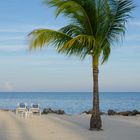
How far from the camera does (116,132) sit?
50.1 ft

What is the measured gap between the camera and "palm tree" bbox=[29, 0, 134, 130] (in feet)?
52.2

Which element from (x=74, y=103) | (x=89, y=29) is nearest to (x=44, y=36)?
(x=89, y=29)

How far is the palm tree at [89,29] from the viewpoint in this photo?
15.9 meters

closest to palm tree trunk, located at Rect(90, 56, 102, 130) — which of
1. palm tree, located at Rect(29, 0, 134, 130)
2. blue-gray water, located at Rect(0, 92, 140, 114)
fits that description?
palm tree, located at Rect(29, 0, 134, 130)

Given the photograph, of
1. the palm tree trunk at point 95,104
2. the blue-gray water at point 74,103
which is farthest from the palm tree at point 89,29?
the blue-gray water at point 74,103

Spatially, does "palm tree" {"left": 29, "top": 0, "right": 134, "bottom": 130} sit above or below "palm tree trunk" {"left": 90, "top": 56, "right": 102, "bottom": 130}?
above

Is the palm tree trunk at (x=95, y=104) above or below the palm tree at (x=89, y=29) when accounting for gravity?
below

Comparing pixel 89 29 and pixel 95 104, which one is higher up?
pixel 89 29

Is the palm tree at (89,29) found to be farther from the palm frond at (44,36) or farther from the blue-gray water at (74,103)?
the blue-gray water at (74,103)

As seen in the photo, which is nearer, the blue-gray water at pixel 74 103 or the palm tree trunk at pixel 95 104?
the palm tree trunk at pixel 95 104

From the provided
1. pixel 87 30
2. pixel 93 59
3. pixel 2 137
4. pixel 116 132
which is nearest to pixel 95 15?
pixel 87 30

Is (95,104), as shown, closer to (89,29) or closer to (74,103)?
(89,29)

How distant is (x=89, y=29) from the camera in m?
16.2

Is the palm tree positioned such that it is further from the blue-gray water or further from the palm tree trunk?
the blue-gray water
